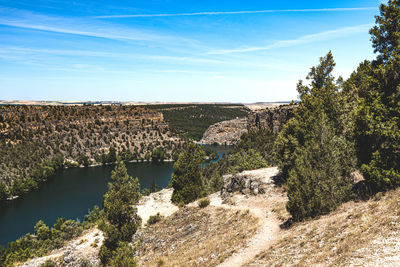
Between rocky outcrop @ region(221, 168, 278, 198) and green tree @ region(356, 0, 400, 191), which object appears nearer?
green tree @ region(356, 0, 400, 191)

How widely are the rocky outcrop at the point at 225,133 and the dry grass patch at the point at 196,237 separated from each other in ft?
469

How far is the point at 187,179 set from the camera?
3559 cm

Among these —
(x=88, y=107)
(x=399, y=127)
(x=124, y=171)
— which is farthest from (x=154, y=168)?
(x=399, y=127)

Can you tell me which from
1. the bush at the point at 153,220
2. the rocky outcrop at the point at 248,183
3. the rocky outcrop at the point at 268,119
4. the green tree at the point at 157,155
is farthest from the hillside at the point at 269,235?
the green tree at the point at 157,155

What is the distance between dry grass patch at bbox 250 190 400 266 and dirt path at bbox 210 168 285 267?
1.19 meters

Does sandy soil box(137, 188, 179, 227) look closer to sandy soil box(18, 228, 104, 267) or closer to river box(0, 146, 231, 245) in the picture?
sandy soil box(18, 228, 104, 267)

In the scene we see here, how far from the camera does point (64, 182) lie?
272 feet

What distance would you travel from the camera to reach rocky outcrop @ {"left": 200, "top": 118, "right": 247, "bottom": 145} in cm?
17225

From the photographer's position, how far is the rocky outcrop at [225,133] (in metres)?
172

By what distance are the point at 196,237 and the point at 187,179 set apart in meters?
13.3

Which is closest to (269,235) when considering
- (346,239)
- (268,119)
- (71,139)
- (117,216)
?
(346,239)

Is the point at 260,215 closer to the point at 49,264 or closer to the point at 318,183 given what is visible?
the point at 318,183

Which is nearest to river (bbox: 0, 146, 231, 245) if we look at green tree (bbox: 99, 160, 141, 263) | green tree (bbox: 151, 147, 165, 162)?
green tree (bbox: 151, 147, 165, 162)

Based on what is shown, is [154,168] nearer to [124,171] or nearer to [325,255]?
[124,171]
